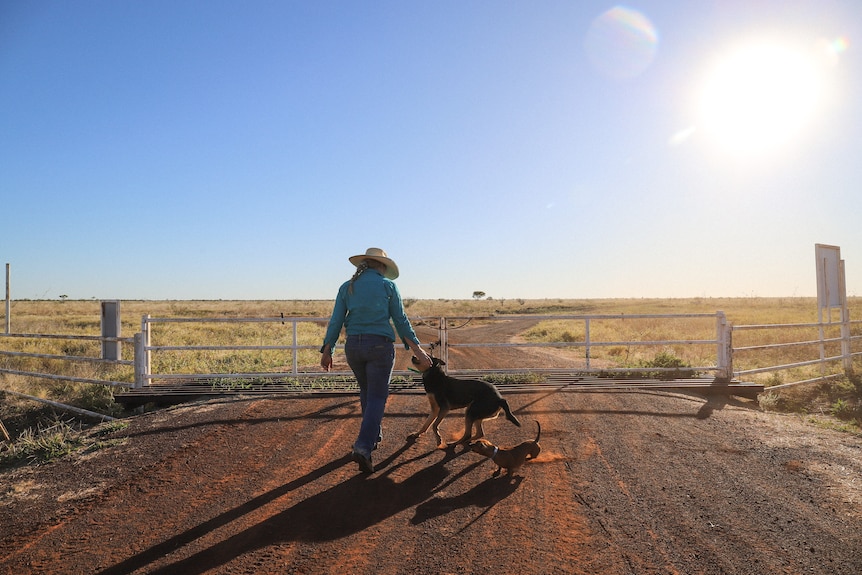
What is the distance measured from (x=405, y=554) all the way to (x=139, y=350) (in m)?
7.64

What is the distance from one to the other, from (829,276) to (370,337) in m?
12.1

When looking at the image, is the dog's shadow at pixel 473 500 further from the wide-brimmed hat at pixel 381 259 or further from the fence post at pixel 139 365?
the fence post at pixel 139 365

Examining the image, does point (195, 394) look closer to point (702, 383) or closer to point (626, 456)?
point (626, 456)

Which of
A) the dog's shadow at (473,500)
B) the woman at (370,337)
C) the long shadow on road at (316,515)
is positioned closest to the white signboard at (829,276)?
the dog's shadow at (473,500)

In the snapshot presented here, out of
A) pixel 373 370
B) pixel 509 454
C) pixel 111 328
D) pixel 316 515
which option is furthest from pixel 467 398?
pixel 111 328

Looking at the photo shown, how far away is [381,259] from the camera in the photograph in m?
4.86

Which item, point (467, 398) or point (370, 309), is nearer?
point (370, 309)

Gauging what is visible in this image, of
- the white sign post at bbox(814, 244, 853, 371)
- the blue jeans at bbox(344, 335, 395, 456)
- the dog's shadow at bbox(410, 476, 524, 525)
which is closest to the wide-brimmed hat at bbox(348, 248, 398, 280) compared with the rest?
the blue jeans at bbox(344, 335, 395, 456)

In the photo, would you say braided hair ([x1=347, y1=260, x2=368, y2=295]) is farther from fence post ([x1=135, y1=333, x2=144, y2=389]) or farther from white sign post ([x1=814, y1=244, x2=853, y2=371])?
white sign post ([x1=814, y1=244, x2=853, y2=371])

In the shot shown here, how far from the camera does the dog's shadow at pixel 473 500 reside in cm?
385

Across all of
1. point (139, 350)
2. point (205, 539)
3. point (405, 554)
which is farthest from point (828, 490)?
point (139, 350)

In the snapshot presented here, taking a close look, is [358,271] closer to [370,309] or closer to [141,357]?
[370,309]

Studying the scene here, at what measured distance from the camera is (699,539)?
348cm

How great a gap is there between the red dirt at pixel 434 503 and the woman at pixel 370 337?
466 mm
